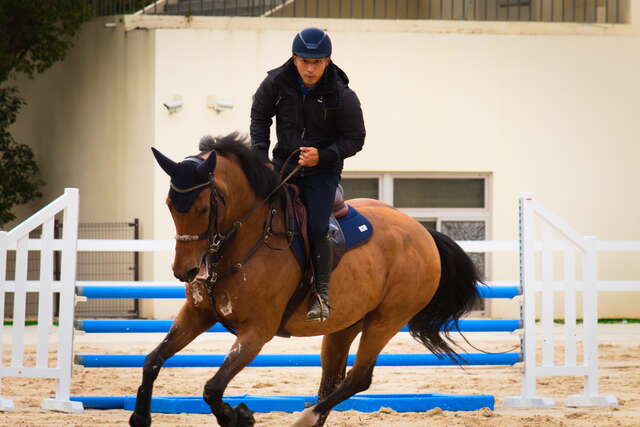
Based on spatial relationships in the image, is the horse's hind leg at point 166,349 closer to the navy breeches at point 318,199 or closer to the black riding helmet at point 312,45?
the navy breeches at point 318,199

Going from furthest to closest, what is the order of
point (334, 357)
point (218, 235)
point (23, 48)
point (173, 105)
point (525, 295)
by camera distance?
point (23, 48) < point (173, 105) < point (525, 295) < point (334, 357) < point (218, 235)

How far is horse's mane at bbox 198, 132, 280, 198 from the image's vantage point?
538cm

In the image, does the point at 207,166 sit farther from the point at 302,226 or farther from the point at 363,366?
the point at 363,366

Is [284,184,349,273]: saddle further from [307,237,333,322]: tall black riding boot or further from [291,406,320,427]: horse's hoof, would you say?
[291,406,320,427]: horse's hoof

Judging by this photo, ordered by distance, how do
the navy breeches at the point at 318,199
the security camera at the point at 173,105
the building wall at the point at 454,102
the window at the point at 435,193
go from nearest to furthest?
the navy breeches at the point at 318,199, the security camera at the point at 173,105, the building wall at the point at 454,102, the window at the point at 435,193

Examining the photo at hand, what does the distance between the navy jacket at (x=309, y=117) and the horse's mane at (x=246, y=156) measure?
17cm

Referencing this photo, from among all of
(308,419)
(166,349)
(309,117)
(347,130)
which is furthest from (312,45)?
(308,419)

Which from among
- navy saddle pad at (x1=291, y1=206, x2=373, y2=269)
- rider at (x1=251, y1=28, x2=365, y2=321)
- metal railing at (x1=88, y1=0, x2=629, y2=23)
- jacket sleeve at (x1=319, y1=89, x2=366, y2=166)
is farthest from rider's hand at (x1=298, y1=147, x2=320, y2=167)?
metal railing at (x1=88, y1=0, x2=629, y2=23)

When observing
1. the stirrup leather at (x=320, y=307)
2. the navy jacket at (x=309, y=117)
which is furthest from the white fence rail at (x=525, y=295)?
the stirrup leather at (x=320, y=307)

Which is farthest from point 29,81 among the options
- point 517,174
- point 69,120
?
point 517,174

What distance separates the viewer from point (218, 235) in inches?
202

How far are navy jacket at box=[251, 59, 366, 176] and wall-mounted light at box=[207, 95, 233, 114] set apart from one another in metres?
10.5

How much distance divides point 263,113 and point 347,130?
506 millimetres

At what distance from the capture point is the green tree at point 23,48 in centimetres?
1730
